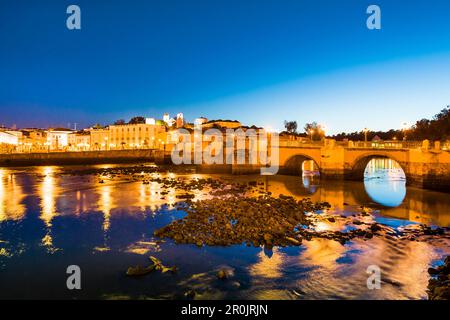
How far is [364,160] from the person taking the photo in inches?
1604

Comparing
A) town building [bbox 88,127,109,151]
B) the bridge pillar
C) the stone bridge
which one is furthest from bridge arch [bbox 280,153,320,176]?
town building [bbox 88,127,109,151]

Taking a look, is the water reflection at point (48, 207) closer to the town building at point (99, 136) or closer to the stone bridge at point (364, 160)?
the stone bridge at point (364, 160)

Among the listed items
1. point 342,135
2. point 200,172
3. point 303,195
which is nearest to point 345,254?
point 303,195

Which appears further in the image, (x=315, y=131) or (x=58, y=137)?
(x=58, y=137)

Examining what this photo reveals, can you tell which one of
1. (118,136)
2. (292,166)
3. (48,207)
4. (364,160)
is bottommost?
(48,207)

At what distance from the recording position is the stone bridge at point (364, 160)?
30.7 meters

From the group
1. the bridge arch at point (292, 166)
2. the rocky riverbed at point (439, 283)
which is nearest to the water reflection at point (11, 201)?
the rocky riverbed at point (439, 283)

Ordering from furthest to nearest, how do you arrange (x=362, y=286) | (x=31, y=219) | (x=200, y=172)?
(x=200, y=172), (x=31, y=219), (x=362, y=286)

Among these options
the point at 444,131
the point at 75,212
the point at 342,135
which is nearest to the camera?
the point at 75,212

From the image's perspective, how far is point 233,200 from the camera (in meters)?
24.8

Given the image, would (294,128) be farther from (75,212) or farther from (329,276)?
(329,276)

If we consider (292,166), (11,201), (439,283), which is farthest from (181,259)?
(292,166)

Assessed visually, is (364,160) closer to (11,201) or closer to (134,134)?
(11,201)
